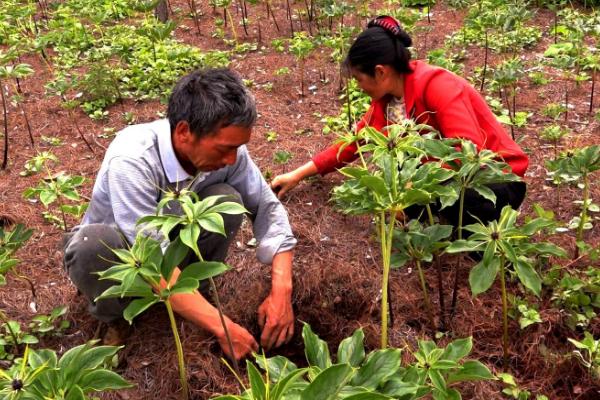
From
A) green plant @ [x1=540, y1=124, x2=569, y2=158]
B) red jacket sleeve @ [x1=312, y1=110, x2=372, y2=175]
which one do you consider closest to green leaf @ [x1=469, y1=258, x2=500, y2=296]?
red jacket sleeve @ [x1=312, y1=110, x2=372, y2=175]

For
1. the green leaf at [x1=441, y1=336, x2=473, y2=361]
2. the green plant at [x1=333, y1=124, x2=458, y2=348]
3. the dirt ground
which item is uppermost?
the green plant at [x1=333, y1=124, x2=458, y2=348]

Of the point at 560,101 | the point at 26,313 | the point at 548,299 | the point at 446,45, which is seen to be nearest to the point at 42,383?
the point at 26,313

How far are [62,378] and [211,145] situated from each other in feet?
3.27

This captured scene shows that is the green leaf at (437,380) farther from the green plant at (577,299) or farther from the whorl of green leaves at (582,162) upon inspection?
the whorl of green leaves at (582,162)

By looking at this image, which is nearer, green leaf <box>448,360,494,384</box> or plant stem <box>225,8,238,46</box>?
green leaf <box>448,360,494,384</box>

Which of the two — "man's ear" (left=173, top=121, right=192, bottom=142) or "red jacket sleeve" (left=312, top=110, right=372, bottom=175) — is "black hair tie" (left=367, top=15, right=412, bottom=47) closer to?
"red jacket sleeve" (left=312, top=110, right=372, bottom=175)

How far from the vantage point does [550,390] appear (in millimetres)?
2084

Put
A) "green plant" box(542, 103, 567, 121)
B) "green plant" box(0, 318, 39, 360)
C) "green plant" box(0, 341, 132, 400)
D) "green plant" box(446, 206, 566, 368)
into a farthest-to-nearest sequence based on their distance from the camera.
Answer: "green plant" box(542, 103, 567, 121) < "green plant" box(0, 318, 39, 360) < "green plant" box(446, 206, 566, 368) < "green plant" box(0, 341, 132, 400)

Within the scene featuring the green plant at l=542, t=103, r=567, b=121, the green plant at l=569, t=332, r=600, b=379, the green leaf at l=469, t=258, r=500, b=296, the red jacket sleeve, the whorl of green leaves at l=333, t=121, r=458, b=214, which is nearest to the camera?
the whorl of green leaves at l=333, t=121, r=458, b=214

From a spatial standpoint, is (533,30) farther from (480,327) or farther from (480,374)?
(480,374)

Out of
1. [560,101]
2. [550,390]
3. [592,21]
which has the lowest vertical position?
[550,390]

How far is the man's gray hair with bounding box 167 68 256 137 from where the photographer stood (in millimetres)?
2062

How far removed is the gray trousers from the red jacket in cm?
66

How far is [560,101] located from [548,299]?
2.35 metres
